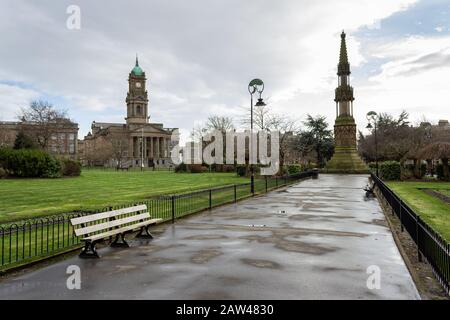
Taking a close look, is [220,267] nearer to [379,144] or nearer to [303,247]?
[303,247]

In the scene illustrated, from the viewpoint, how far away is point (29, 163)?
139 ft

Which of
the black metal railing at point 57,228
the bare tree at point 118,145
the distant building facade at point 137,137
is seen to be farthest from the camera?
the distant building facade at point 137,137

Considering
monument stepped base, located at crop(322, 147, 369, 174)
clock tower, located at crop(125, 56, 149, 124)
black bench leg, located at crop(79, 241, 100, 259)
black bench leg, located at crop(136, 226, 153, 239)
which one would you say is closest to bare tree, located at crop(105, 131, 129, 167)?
clock tower, located at crop(125, 56, 149, 124)

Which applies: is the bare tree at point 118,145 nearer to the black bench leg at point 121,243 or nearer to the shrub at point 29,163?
the shrub at point 29,163

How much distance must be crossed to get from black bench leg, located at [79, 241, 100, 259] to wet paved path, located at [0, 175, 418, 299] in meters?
0.20

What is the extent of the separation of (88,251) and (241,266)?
367cm

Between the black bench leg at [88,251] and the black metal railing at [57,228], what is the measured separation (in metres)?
0.44

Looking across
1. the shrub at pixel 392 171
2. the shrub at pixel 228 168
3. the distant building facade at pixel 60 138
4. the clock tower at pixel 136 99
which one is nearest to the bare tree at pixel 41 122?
the distant building facade at pixel 60 138

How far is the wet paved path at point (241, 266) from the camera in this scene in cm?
610

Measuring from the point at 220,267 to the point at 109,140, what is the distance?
394 ft

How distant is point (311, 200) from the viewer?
19750mm

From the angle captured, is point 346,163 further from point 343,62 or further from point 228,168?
point 228,168

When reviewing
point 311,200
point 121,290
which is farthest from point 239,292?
point 311,200

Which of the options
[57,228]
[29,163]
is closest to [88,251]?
[57,228]
